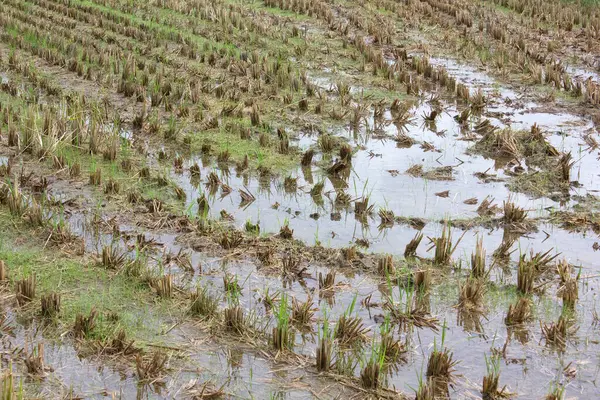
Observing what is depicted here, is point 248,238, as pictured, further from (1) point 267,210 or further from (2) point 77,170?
(2) point 77,170

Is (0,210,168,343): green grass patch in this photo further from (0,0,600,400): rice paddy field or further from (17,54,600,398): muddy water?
(17,54,600,398): muddy water

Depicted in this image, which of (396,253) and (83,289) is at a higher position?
(396,253)

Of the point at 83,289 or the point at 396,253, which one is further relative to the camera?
the point at 396,253

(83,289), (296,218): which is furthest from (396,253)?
(83,289)

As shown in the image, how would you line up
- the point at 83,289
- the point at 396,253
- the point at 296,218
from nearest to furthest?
the point at 83,289
the point at 396,253
the point at 296,218

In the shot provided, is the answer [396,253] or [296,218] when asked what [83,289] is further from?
[396,253]

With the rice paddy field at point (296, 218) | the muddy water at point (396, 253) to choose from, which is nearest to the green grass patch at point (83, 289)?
the rice paddy field at point (296, 218)

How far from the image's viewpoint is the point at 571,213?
6098 millimetres

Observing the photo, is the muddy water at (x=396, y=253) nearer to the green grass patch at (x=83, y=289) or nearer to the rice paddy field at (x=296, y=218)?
the rice paddy field at (x=296, y=218)

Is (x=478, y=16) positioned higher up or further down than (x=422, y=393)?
higher up

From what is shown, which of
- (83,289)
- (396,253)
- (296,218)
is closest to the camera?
(83,289)

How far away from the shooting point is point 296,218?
19.7ft

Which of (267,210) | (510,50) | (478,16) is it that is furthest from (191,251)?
(478,16)

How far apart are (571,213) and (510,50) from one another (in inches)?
231
